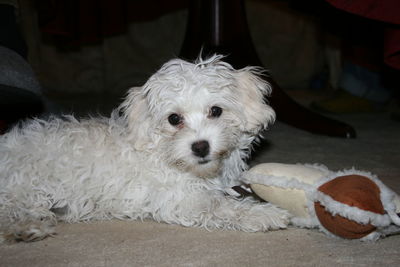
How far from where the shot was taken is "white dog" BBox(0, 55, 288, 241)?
2.08 m

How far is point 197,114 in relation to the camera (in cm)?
221

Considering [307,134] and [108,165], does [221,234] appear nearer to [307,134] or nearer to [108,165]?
[108,165]

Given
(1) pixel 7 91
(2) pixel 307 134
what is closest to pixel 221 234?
(1) pixel 7 91

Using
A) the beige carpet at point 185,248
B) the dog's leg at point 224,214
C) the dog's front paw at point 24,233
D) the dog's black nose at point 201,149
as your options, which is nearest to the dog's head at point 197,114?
the dog's black nose at point 201,149

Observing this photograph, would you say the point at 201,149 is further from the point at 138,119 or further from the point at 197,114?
the point at 138,119

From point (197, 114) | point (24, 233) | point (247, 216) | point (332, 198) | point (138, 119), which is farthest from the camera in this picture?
point (138, 119)

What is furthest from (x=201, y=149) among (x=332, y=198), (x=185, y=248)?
(x=332, y=198)

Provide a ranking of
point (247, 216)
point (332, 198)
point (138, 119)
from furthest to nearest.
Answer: point (138, 119)
point (247, 216)
point (332, 198)

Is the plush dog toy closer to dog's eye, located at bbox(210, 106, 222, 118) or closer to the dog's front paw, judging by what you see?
dog's eye, located at bbox(210, 106, 222, 118)

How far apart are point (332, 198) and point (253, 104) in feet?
2.50

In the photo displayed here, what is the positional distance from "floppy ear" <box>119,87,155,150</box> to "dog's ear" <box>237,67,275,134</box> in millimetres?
437

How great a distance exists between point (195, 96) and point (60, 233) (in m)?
0.78

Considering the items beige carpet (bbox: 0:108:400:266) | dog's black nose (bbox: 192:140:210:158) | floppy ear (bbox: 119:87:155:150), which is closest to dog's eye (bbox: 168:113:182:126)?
floppy ear (bbox: 119:87:155:150)

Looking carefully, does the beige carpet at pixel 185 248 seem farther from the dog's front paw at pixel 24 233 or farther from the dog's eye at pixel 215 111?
the dog's eye at pixel 215 111
